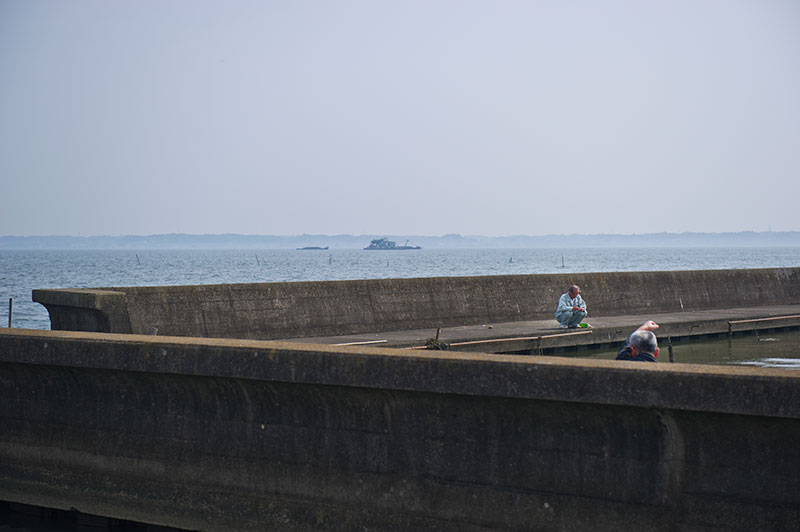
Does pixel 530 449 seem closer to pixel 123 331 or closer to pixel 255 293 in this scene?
pixel 123 331

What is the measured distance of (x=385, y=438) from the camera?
6043 mm

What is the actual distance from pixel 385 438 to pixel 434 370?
65cm

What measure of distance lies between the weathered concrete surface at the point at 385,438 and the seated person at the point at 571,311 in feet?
37.0

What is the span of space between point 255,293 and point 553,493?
32.7 ft

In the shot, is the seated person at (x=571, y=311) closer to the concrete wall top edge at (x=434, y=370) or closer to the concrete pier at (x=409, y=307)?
the concrete pier at (x=409, y=307)

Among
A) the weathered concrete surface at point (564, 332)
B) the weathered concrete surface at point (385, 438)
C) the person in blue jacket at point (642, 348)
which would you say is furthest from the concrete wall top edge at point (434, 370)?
the weathered concrete surface at point (564, 332)

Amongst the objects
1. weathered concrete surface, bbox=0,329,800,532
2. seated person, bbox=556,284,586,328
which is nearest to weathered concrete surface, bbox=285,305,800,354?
seated person, bbox=556,284,586,328

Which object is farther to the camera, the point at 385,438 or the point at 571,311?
the point at 571,311

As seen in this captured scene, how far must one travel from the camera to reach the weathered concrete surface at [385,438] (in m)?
5.22

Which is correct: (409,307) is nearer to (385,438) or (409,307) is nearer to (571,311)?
(571,311)

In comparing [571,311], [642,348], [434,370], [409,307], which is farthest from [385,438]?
[571,311]

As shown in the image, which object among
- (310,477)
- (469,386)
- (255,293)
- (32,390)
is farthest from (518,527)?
(255,293)

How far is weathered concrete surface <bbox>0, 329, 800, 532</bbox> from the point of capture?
5.22 m

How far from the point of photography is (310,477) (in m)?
6.22
